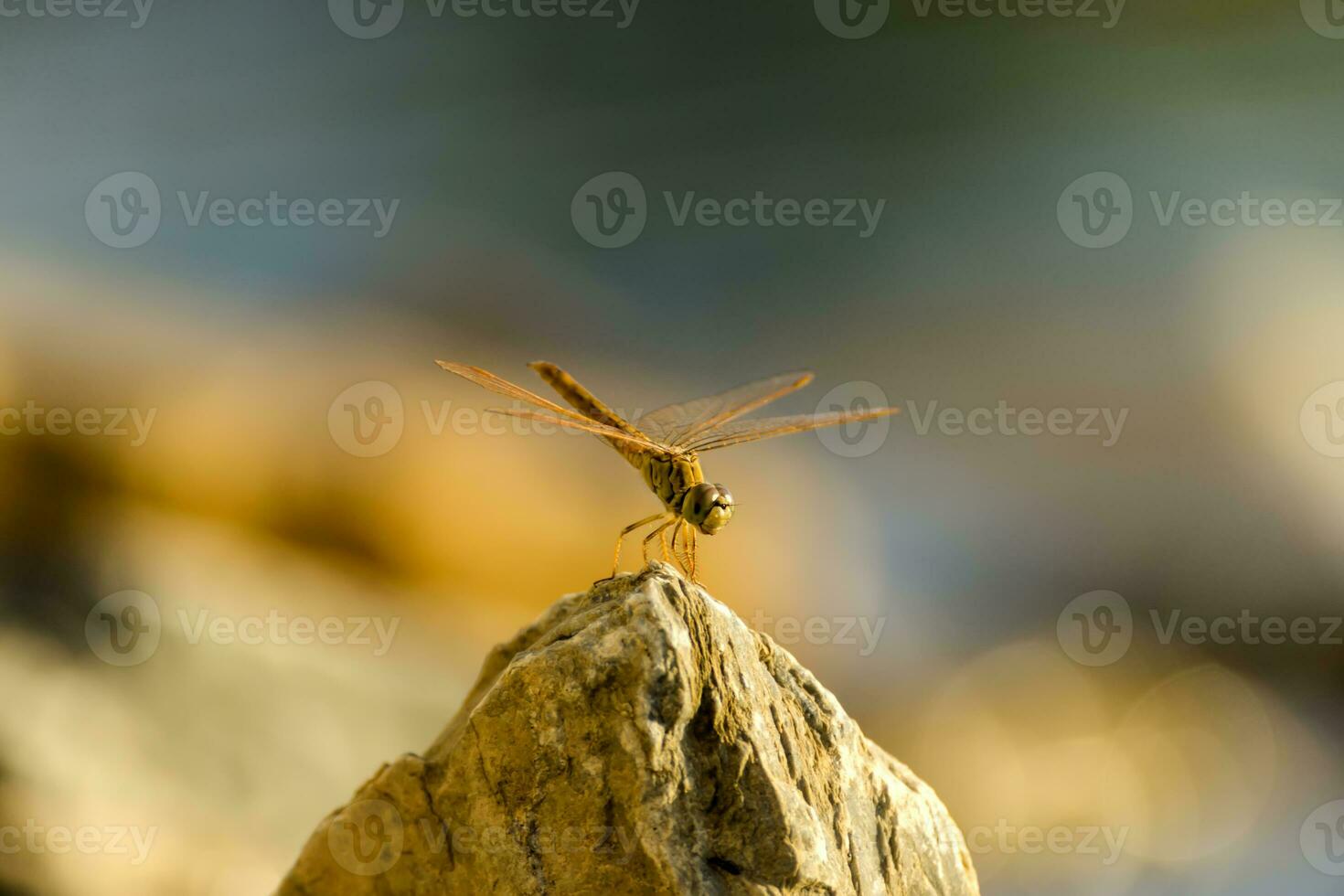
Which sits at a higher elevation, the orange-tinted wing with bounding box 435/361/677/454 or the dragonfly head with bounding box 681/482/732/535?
the orange-tinted wing with bounding box 435/361/677/454

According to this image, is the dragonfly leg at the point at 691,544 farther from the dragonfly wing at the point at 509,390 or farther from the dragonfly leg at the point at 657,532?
the dragonfly wing at the point at 509,390

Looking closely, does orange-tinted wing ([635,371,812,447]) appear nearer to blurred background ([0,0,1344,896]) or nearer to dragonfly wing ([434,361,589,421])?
dragonfly wing ([434,361,589,421])

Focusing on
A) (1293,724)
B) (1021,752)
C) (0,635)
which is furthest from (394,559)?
(1293,724)

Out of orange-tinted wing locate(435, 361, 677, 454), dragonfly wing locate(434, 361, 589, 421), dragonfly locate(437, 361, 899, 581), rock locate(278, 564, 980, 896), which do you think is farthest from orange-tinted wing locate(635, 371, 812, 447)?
rock locate(278, 564, 980, 896)

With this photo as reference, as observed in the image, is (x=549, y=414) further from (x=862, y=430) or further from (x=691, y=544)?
(x=862, y=430)

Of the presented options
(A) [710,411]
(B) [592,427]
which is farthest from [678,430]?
(B) [592,427]

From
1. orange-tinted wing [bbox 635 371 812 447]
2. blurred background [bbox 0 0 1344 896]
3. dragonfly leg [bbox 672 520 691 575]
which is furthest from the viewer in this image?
blurred background [bbox 0 0 1344 896]

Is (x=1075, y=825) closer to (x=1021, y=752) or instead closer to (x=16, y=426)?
(x=1021, y=752)
